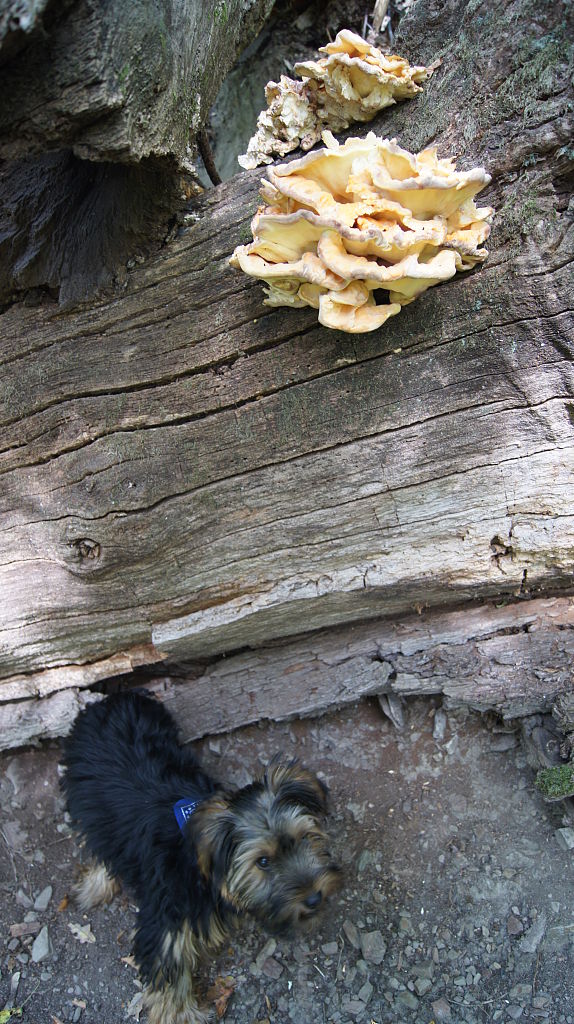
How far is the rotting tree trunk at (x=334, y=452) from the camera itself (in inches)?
98.0

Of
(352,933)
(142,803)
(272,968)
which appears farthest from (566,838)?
(142,803)

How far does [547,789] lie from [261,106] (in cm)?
519

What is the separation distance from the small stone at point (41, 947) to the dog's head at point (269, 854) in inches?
50.1

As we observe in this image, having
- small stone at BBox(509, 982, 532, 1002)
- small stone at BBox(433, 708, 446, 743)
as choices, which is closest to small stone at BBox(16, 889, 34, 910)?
small stone at BBox(433, 708, 446, 743)

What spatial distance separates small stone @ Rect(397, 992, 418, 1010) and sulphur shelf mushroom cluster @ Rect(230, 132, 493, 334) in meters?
3.05

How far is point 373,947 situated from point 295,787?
885mm

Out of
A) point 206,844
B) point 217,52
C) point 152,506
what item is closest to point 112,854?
point 206,844

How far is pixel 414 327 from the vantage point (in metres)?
2.61

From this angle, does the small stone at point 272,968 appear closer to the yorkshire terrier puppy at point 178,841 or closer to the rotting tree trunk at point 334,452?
the yorkshire terrier puppy at point 178,841

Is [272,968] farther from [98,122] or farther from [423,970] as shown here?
[98,122]

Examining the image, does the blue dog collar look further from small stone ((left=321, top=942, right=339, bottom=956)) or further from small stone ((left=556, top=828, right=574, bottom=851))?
small stone ((left=556, top=828, right=574, bottom=851))

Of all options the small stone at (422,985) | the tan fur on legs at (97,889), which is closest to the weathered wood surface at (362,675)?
the tan fur on legs at (97,889)

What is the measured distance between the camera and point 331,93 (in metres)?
2.56

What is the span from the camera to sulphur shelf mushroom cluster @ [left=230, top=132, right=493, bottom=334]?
2.06 meters
